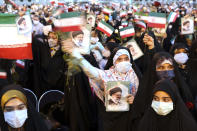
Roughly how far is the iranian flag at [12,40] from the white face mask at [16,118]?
4.10 feet

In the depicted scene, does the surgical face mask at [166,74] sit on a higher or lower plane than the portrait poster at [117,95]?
higher

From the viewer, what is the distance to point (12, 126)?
2.69 m

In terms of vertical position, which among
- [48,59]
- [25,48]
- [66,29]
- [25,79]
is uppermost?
[66,29]

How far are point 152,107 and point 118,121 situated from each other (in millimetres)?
821

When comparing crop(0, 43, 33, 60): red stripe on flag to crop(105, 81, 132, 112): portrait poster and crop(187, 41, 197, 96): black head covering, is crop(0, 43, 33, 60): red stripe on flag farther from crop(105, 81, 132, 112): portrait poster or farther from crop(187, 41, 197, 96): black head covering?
crop(187, 41, 197, 96): black head covering

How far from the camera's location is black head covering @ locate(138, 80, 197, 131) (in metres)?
→ 2.50

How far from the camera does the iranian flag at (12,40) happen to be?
372 cm

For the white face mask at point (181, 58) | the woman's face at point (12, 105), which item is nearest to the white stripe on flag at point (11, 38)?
the woman's face at point (12, 105)

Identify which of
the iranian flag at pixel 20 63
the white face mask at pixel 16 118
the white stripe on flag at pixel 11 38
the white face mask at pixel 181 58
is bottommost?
the iranian flag at pixel 20 63

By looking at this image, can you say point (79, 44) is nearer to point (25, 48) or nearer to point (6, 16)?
point (25, 48)

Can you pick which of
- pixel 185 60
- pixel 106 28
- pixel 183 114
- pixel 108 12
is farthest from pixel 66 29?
pixel 108 12

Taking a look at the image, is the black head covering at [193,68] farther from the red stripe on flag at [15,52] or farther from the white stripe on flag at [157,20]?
the red stripe on flag at [15,52]

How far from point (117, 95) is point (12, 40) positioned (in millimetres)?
1708

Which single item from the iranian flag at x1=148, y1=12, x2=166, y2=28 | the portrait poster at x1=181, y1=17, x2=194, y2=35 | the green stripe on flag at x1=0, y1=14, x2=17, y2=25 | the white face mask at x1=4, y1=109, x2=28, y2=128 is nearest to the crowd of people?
the white face mask at x1=4, y1=109, x2=28, y2=128
